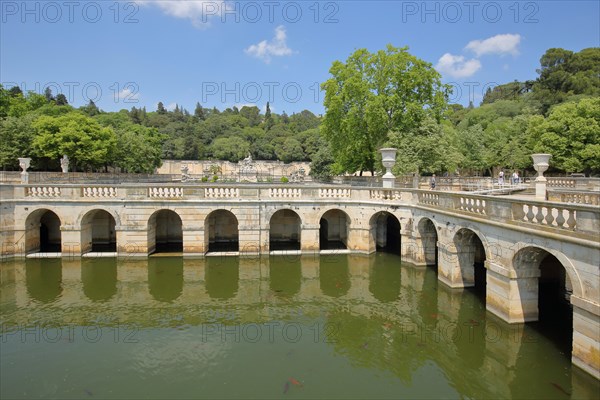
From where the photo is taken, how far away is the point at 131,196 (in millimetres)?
19828

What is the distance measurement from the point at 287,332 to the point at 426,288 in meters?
6.51

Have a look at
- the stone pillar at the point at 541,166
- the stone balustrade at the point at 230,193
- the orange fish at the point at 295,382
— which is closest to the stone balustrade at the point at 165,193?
the stone balustrade at the point at 230,193

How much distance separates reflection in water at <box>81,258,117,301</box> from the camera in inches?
599

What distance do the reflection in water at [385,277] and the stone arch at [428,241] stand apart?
4.63ft

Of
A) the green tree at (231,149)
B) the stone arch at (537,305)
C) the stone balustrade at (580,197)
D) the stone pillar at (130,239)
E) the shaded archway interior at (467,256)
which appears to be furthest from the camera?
the green tree at (231,149)

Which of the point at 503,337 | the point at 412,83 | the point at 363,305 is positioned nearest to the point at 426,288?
the point at 363,305

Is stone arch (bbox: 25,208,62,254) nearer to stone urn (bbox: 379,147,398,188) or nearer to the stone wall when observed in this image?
stone urn (bbox: 379,147,398,188)


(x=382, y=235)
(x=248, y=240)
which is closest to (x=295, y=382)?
(x=248, y=240)

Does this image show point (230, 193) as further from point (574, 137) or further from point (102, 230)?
point (574, 137)

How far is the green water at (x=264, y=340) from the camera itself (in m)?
9.13

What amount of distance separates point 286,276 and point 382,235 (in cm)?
783

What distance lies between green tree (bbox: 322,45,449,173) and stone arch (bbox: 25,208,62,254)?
68.9 feet

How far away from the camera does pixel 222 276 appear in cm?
1748

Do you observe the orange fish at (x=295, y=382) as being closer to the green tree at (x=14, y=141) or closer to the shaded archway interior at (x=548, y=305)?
the shaded archway interior at (x=548, y=305)
